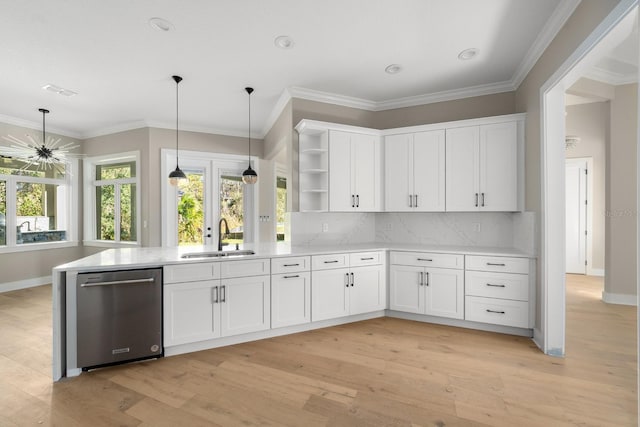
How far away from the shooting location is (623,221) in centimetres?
420

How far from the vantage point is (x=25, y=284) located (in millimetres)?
5090

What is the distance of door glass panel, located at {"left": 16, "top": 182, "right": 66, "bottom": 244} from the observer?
5121 mm

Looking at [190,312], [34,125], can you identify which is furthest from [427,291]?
[34,125]

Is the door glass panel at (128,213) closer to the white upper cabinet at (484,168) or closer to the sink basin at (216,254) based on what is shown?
the sink basin at (216,254)

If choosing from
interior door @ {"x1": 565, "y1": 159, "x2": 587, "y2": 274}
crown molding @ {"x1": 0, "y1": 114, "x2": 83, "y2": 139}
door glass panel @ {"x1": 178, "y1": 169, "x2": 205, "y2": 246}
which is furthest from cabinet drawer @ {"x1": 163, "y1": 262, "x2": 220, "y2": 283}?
interior door @ {"x1": 565, "y1": 159, "x2": 587, "y2": 274}

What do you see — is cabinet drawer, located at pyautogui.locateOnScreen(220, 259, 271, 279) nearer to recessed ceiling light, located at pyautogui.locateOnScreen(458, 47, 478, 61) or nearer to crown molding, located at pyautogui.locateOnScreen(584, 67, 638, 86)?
recessed ceiling light, located at pyautogui.locateOnScreen(458, 47, 478, 61)

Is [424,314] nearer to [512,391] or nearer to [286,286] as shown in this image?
[512,391]

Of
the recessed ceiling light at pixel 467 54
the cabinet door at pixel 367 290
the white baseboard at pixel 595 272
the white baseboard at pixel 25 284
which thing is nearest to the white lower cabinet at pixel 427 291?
the cabinet door at pixel 367 290

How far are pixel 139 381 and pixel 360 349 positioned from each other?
1849mm

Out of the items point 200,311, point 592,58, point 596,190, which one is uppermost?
point 592,58

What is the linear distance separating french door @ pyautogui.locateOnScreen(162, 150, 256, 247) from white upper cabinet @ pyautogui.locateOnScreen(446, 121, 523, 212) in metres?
3.59

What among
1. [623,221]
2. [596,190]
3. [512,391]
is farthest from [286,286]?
[596,190]

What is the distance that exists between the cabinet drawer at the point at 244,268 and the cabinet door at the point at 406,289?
1560mm

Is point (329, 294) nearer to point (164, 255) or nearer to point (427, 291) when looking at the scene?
point (427, 291)
